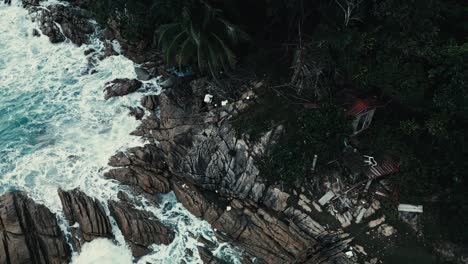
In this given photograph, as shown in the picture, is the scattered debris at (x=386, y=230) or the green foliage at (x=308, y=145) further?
the green foliage at (x=308, y=145)

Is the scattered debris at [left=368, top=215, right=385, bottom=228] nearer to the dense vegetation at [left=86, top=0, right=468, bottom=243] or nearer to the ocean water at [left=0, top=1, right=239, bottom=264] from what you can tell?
the dense vegetation at [left=86, top=0, right=468, bottom=243]

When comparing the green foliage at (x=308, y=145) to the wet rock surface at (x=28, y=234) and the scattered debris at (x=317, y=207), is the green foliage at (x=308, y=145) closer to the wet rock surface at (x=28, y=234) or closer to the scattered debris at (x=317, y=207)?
the scattered debris at (x=317, y=207)

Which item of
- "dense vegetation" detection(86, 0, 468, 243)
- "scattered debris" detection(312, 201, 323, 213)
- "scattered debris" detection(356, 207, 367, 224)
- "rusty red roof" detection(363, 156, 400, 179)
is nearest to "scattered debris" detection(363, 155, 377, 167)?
"rusty red roof" detection(363, 156, 400, 179)

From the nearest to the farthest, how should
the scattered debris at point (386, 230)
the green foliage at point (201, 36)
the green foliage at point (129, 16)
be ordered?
the scattered debris at point (386, 230)
the green foliage at point (201, 36)
the green foliage at point (129, 16)

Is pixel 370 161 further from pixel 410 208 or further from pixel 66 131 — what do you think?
pixel 66 131

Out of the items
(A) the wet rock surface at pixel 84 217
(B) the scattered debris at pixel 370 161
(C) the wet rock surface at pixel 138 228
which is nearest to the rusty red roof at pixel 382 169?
(B) the scattered debris at pixel 370 161
